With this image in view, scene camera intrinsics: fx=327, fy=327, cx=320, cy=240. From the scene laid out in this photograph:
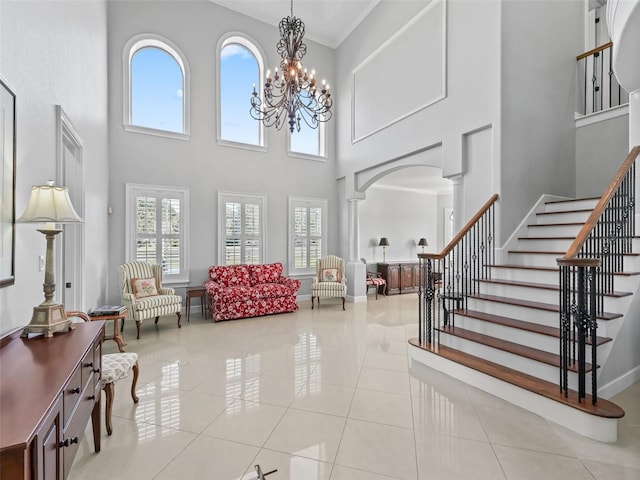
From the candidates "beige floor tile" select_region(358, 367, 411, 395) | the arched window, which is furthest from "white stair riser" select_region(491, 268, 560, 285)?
the arched window

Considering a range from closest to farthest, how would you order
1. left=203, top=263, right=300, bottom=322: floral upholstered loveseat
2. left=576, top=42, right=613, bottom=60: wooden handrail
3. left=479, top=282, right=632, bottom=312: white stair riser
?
1. left=479, top=282, right=632, bottom=312: white stair riser
2. left=576, top=42, right=613, bottom=60: wooden handrail
3. left=203, top=263, right=300, bottom=322: floral upholstered loveseat

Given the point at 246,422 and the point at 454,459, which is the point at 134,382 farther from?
the point at 454,459

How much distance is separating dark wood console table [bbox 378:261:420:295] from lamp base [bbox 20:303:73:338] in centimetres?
704

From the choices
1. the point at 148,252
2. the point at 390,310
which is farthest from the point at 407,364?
the point at 148,252

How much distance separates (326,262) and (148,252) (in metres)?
3.46

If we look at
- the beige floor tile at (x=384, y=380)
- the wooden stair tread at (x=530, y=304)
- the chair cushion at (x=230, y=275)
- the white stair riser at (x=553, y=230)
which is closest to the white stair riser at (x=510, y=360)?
the wooden stair tread at (x=530, y=304)

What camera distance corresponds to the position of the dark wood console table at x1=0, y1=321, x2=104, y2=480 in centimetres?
94

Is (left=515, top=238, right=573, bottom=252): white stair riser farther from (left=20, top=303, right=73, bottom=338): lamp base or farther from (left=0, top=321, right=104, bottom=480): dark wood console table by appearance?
(left=20, top=303, right=73, bottom=338): lamp base

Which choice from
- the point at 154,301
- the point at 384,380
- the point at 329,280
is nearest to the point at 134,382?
the point at 384,380

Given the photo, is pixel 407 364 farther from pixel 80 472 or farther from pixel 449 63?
pixel 449 63

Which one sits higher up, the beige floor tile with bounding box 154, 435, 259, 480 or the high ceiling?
the high ceiling

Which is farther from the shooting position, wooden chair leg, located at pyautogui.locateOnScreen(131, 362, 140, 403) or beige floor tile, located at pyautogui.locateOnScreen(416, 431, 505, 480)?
wooden chair leg, located at pyautogui.locateOnScreen(131, 362, 140, 403)

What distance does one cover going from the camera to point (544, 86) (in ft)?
15.5

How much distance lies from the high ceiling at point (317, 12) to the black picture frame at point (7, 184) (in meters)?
6.19
